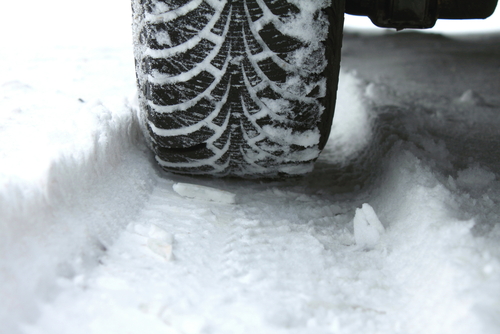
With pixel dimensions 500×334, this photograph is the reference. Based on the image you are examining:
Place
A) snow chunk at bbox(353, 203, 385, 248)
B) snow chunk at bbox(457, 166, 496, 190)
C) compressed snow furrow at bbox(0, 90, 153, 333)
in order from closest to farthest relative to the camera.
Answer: compressed snow furrow at bbox(0, 90, 153, 333), snow chunk at bbox(353, 203, 385, 248), snow chunk at bbox(457, 166, 496, 190)

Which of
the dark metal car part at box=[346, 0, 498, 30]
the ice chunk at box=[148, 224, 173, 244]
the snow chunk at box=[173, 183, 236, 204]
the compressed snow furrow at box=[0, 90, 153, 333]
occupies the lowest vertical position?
the snow chunk at box=[173, 183, 236, 204]

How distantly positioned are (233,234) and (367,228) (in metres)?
0.24

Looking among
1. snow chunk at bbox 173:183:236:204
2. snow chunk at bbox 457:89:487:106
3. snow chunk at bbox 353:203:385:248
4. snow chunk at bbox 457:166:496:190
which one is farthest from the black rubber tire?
snow chunk at bbox 457:89:487:106

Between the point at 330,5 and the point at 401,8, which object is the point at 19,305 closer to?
the point at 330,5

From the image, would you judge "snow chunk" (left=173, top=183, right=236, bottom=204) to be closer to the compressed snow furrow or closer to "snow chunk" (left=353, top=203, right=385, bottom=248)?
the compressed snow furrow

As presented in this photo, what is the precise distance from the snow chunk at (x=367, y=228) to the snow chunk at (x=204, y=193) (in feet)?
0.86

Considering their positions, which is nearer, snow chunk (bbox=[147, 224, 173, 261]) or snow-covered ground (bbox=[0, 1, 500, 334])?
snow-covered ground (bbox=[0, 1, 500, 334])

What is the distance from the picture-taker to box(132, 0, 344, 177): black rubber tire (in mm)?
783

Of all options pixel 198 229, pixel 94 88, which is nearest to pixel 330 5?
pixel 198 229

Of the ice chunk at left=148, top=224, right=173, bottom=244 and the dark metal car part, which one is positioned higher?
the dark metal car part

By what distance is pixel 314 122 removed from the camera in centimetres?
88

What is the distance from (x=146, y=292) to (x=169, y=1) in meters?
0.50

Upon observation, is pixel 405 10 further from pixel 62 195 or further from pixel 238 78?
pixel 62 195

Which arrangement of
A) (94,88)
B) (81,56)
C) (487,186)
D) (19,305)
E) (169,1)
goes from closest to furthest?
1. (19,305)
2. (169,1)
3. (487,186)
4. (94,88)
5. (81,56)
